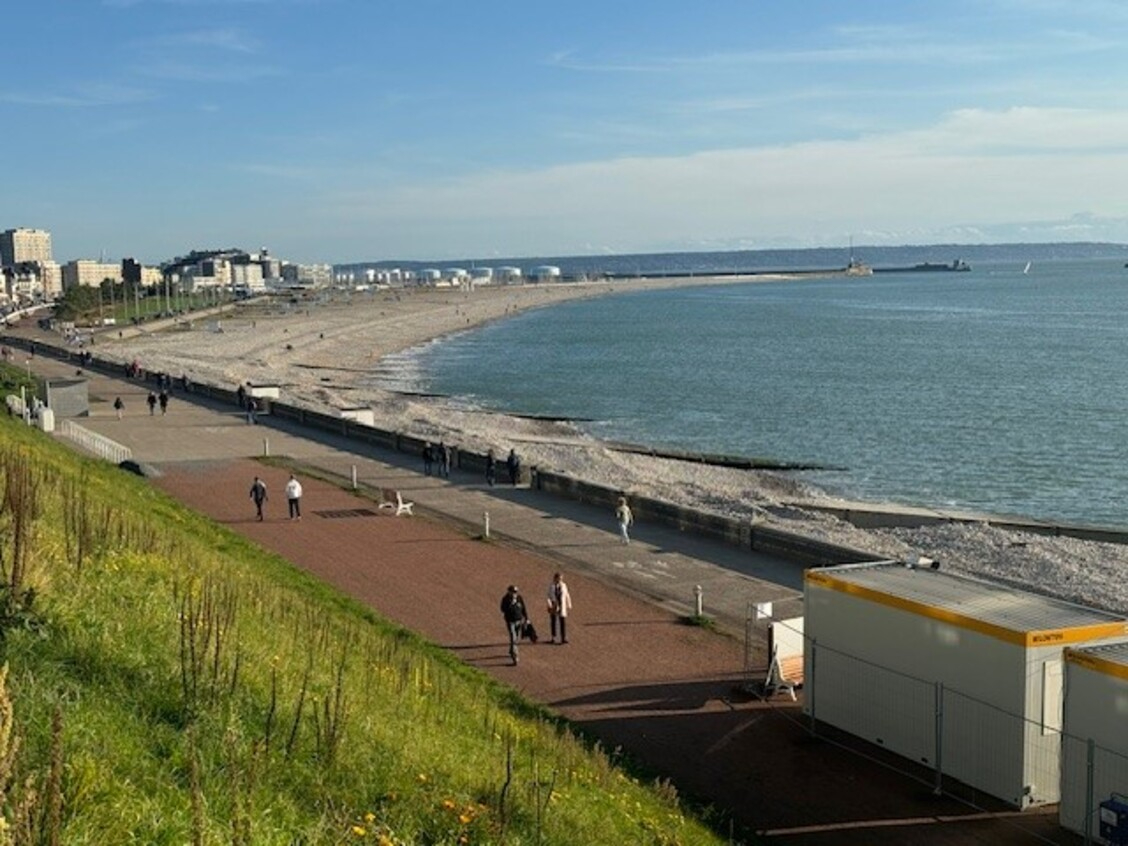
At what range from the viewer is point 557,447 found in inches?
1908

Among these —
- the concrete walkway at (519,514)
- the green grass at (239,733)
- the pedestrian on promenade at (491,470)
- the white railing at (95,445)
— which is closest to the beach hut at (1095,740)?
the green grass at (239,733)

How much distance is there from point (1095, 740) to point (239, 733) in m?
6.92

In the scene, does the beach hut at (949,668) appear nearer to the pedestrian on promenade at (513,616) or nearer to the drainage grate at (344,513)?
the pedestrian on promenade at (513,616)

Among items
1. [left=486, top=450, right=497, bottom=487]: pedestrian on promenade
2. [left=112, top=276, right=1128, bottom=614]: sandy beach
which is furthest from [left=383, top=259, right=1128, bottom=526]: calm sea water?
[left=486, top=450, right=497, bottom=487]: pedestrian on promenade

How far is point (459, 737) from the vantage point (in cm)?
1127

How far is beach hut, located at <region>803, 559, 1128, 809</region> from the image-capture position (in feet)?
37.8

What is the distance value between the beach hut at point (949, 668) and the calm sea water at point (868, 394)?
27.1m

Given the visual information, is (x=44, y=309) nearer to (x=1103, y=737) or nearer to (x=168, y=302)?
(x=168, y=302)

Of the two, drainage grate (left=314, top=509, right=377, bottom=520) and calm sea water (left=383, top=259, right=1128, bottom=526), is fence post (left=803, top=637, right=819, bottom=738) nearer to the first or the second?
drainage grate (left=314, top=509, right=377, bottom=520)

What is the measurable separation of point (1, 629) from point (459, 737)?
12.7 ft

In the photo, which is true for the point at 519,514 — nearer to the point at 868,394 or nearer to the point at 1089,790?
the point at 1089,790

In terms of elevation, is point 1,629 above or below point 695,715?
above

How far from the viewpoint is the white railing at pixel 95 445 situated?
3466 centimetres

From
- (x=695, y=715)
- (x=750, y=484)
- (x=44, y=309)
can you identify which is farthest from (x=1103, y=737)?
(x=44, y=309)
